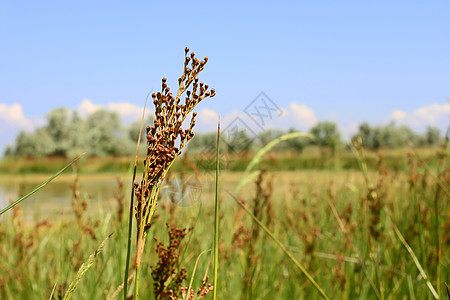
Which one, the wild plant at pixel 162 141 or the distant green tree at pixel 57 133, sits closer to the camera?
the wild plant at pixel 162 141

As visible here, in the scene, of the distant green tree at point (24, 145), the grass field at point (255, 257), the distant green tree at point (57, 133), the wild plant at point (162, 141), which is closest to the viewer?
the wild plant at point (162, 141)

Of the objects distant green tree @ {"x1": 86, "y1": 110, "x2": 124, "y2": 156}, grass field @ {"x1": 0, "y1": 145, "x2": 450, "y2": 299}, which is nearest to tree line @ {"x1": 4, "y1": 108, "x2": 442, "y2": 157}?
distant green tree @ {"x1": 86, "y1": 110, "x2": 124, "y2": 156}

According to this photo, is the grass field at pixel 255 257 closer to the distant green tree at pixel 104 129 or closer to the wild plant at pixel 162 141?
the wild plant at pixel 162 141

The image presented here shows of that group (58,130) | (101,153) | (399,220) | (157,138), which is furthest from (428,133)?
(157,138)

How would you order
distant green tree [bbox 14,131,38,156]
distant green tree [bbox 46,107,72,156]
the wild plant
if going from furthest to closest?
distant green tree [bbox 46,107,72,156] < distant green tree [bbox 14,131,38,156] < the wild plant

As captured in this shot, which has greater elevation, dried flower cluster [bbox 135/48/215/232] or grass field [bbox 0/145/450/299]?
dried flower cluster [bbox 135/48/215/232]

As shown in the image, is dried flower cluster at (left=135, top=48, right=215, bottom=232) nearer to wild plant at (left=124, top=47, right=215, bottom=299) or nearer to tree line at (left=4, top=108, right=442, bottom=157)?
wild plant at (left=124, top=47, right=215, bottom=299)

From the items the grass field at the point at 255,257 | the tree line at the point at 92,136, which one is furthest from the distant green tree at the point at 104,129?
the grass field at the point at 255,257

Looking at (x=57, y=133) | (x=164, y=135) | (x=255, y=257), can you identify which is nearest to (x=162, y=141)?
(x=164, y=135)

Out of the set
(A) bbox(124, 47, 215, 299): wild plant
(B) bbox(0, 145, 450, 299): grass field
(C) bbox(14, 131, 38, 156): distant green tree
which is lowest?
(B) bbox(0, 145, 450, 299): grass field

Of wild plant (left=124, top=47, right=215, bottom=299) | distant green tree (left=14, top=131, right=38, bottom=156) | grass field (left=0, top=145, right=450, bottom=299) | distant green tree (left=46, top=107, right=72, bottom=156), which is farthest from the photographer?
distant green tree (left=46, top=107, right=72, bottom=156)

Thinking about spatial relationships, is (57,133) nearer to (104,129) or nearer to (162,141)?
(104,129)

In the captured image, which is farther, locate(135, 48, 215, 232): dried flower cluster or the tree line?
the tree line

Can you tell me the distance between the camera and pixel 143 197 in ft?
3.02
